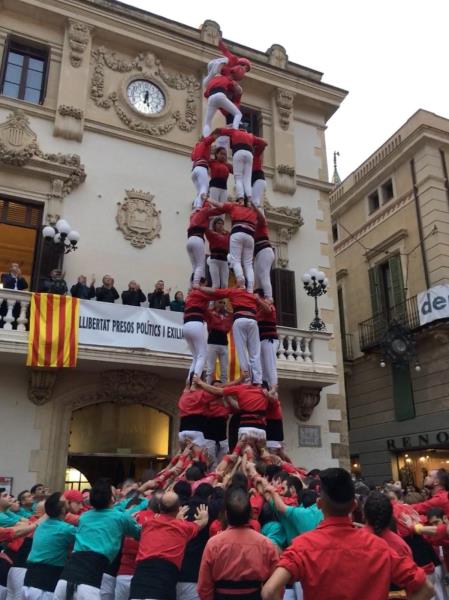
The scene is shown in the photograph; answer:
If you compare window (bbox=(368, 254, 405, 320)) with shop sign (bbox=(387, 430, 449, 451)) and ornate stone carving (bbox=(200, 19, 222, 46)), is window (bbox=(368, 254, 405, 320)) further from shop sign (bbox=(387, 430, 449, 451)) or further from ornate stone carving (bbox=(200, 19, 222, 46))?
ornate stone carving (bbox=(200, 19, 222, 46))

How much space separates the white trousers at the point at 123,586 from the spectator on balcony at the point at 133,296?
27.3ft

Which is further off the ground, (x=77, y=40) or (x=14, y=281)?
(x=77, y=40)

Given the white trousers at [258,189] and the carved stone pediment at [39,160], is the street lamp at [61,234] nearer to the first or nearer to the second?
the carved stone pediment at [39,160]

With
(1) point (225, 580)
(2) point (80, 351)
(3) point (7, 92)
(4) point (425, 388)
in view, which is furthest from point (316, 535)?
(4) point (425, 388)

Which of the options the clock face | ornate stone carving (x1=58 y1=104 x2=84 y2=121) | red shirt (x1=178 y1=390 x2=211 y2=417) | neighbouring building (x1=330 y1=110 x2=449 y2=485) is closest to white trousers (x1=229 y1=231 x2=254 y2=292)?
red shirt (x1=178 y1=390 x2=211 y2=417)

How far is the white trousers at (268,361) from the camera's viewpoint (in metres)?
9.46

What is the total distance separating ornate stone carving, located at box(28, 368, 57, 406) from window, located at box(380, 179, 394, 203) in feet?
47.4

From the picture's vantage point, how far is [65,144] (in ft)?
47.8

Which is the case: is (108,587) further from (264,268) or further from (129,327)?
(129,327)

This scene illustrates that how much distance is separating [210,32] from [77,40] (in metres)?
4.16

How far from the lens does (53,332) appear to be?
1156 cm

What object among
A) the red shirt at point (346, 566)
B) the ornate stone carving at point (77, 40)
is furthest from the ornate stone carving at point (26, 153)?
the red shirt at point (346, 566)

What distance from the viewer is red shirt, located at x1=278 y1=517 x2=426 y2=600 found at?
8.56 feet

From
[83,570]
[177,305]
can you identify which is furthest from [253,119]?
[83,570]
